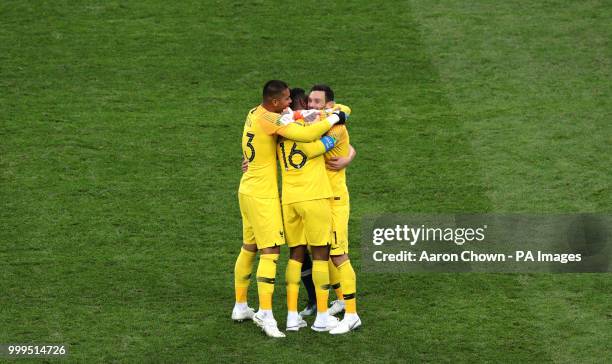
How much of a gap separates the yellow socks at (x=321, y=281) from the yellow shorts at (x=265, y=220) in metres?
0.40

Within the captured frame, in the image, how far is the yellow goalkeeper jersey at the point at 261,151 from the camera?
1080 cm

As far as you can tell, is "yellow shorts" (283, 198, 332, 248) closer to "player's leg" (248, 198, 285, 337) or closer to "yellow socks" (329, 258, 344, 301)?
"player's leg" (248, 198, 285, 337)

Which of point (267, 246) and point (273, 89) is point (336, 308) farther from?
point (273, 89)

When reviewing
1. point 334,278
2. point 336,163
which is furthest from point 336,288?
point 336,163

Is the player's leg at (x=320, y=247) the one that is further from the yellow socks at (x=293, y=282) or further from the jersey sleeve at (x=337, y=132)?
the jersey sleeve at (x=337, y=132)

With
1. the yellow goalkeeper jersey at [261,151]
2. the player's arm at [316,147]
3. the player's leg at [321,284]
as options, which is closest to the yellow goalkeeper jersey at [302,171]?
the player's arm at [316,147]

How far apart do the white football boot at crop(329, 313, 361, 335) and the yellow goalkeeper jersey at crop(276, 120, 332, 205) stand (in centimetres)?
114

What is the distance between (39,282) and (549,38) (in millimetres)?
8954

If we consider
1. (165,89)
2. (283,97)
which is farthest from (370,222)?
(165,89)

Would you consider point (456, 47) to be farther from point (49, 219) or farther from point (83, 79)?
point (49, 219)

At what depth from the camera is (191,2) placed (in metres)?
18.6

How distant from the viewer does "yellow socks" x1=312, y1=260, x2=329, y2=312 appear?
11.0 metres

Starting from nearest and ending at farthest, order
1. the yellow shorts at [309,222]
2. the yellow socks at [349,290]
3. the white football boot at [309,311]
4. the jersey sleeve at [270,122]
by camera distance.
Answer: the jersey sleeve at [270,122] < the yellow shorts at [309,222] < the yellow socks at [349,290] < the white football boot at [309,311]

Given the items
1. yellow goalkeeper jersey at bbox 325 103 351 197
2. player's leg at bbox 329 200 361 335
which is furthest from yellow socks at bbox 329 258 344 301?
yellow goalkeeper jersey at bbox 325 103 351 197
